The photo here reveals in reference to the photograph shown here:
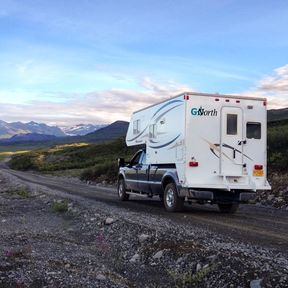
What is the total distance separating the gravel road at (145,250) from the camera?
24.6 feet

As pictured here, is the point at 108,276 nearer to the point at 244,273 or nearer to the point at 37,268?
the point at 37,268

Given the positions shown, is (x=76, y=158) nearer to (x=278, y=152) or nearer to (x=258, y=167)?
(x=278, y=152)

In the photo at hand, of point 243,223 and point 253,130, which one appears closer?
point 243,223

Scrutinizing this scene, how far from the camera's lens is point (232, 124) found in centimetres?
1494

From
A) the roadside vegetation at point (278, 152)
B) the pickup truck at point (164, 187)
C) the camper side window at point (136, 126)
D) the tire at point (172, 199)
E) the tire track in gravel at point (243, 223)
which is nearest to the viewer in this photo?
the tire track in gravel at point (243, 223)

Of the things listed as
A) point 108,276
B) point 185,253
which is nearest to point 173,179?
point 185,253

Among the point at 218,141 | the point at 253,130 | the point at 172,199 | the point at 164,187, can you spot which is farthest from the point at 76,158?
the point at 218,141

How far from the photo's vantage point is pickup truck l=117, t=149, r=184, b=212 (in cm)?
1536

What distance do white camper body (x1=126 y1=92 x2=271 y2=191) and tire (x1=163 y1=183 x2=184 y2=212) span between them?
0.74 m

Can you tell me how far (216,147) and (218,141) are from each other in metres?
0.19

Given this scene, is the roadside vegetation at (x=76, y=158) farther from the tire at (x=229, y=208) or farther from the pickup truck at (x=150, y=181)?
the tire at (x=229, y=208)

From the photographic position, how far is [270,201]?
20266 mm

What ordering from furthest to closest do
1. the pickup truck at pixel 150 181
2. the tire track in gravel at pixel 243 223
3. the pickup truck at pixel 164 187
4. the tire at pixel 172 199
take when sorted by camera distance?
the pickup truck at pixel 150 181 → the tire at pixel 172 199 → the pickup truck at pixel 164 187 → the tire track in gravel at pixel 243 223

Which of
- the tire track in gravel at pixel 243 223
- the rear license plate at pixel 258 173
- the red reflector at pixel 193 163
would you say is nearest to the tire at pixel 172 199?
the tire track in gravel at pixel 243 223
